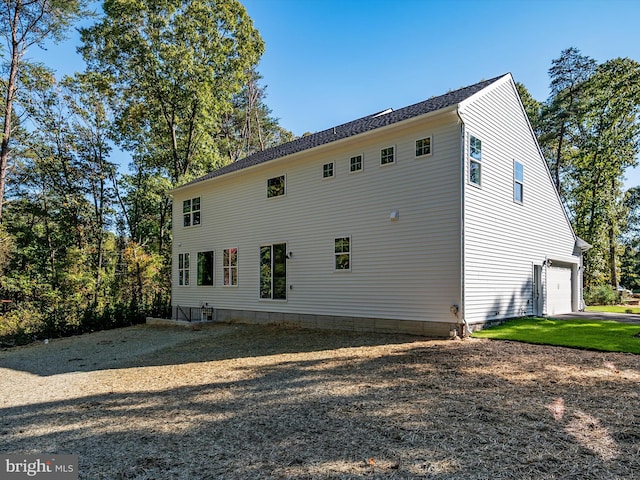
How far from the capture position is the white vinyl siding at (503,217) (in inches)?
368

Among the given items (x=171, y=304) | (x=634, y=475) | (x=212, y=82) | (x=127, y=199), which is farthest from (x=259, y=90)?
(x=634, y=475)

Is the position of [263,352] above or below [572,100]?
below

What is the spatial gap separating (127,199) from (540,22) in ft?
73.5

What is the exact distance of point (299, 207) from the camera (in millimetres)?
12258

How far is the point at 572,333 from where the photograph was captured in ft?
30.6

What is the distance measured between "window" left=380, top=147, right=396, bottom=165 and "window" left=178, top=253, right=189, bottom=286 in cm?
990

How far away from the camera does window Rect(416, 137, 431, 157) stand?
9516 millimetres

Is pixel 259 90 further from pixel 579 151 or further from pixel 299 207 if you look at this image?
pixel 579 151

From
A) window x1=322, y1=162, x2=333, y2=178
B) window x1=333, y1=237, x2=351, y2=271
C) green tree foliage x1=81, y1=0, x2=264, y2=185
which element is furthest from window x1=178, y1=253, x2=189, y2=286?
window x1=333, y1=237, x2=351, y2=271

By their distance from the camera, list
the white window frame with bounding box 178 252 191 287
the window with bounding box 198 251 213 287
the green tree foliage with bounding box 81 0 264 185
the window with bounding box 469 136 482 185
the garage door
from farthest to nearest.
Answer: the green tree foliage with bounding box 81 0 264 185
the white window frame with bounding box 178 252 191 287
the window with bounding box 198 251 213 287
the garage door
the window with bounding box 469 136 482 185

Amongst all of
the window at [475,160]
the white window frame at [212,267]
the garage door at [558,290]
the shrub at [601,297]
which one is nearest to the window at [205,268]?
the white window frame at [212,267]

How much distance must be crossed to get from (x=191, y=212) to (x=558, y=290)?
14658mm

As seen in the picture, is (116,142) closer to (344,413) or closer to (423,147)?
(423,147)
